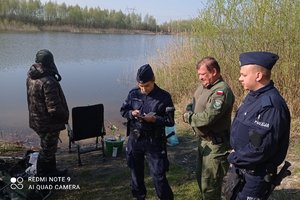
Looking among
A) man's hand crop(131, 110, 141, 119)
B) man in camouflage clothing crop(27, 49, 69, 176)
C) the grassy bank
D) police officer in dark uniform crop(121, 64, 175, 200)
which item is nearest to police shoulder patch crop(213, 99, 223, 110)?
police officer in dark uniform crop(121, 64, 175, 200)

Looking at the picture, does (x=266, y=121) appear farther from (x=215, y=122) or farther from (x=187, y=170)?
(x=187, y=170)

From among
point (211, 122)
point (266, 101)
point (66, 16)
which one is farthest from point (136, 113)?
point (66, 16)

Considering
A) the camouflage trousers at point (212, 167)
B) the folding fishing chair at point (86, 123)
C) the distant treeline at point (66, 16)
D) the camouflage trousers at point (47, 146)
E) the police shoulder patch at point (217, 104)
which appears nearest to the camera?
the police shoulder patch at point (217, 104)

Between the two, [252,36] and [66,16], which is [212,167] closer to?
[252,36]

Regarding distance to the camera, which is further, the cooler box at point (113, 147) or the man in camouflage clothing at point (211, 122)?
the cooler box at point (113, 147)

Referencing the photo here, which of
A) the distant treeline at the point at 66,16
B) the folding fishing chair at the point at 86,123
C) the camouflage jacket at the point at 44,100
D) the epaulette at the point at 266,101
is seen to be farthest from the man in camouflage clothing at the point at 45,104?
the distant treeline at the point at 66,16

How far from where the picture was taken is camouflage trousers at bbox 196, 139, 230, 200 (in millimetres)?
3219

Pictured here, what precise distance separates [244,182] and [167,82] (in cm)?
735

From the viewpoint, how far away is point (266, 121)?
2346mm

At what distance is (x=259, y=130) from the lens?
236 centimetres

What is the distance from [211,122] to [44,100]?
2.03 metres

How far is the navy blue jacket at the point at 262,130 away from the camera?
234 cm

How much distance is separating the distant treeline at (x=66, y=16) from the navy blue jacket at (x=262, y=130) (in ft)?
141

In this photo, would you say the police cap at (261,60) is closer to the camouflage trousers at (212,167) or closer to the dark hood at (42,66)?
the camouflage trousers at (212,167)
